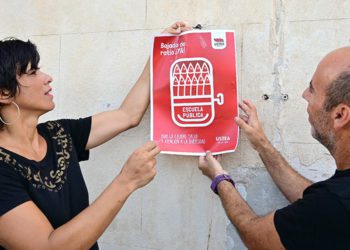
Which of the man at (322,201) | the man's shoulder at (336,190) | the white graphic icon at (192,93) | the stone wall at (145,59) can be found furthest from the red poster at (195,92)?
the man's shoulder at (336,190)

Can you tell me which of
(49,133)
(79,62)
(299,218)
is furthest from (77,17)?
(299,218)

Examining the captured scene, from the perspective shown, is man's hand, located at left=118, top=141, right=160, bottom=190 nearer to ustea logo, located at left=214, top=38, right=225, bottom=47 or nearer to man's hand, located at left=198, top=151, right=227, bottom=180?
man's hand, located at left=198, top=151, right=227, bottom=180

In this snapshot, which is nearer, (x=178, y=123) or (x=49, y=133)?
(x=49, y=133)

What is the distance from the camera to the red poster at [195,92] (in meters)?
2.11

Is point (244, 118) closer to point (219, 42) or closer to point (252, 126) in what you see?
point (252, 126)

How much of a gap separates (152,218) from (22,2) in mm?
1586

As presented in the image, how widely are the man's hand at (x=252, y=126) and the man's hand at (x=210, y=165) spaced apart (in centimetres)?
20

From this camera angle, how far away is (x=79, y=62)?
102 inches

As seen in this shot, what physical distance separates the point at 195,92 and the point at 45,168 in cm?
81

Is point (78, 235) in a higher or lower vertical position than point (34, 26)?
lower

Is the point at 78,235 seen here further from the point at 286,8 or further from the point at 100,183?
the point at 286,8

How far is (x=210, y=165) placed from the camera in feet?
6.73

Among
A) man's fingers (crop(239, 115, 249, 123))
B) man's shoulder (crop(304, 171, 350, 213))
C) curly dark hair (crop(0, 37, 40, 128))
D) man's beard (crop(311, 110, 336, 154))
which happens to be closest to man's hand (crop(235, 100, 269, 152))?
man's fingers (crop(239, 115, 249, 123))

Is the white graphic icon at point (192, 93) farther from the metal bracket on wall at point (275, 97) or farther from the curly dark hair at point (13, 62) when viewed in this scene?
the curly dark hair at point (13, 62)
